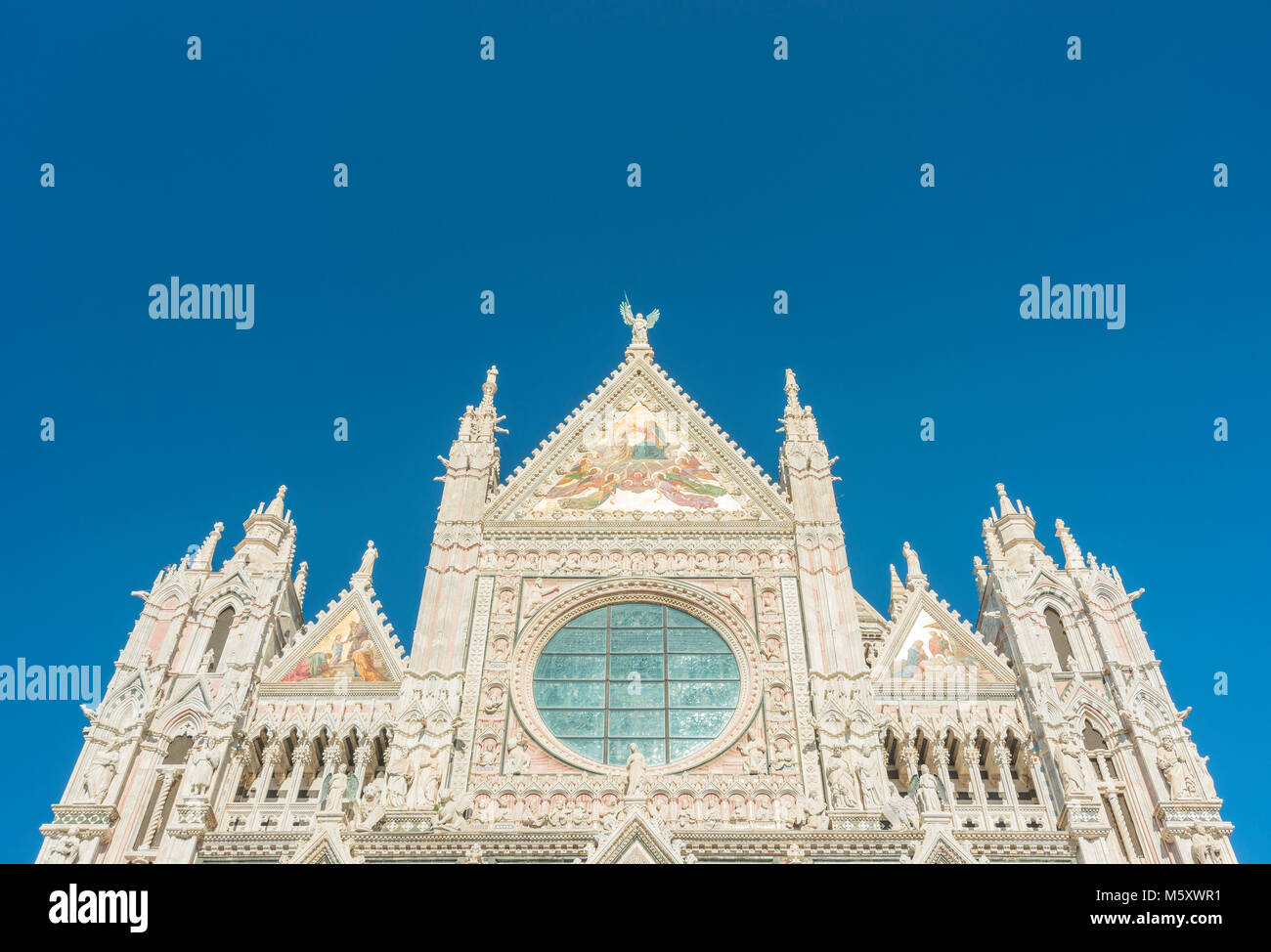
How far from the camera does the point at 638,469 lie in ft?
89.1

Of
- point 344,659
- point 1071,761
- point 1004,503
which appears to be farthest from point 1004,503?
point 344,659

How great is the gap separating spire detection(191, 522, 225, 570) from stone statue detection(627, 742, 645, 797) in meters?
11.4

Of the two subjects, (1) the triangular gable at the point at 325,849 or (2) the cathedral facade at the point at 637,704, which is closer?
(1) the triangular gable at the point at 325,849

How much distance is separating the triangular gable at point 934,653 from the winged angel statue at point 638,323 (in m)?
11.0

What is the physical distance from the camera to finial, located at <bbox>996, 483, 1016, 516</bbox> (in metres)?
26.7

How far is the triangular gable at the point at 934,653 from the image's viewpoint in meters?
22.5

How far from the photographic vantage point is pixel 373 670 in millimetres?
22969

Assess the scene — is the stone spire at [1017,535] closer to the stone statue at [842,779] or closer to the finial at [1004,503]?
the finial at [1004,503]

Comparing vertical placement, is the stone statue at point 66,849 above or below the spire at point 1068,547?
below

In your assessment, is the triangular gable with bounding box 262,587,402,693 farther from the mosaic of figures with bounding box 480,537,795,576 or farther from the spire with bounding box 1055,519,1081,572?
the spire with bounding box 1055,519,1081,572

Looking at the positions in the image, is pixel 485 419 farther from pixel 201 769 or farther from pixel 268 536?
pixel 201 769

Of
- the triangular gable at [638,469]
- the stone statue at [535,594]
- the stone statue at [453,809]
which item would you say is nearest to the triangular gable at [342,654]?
the stone statue at [535,594]
